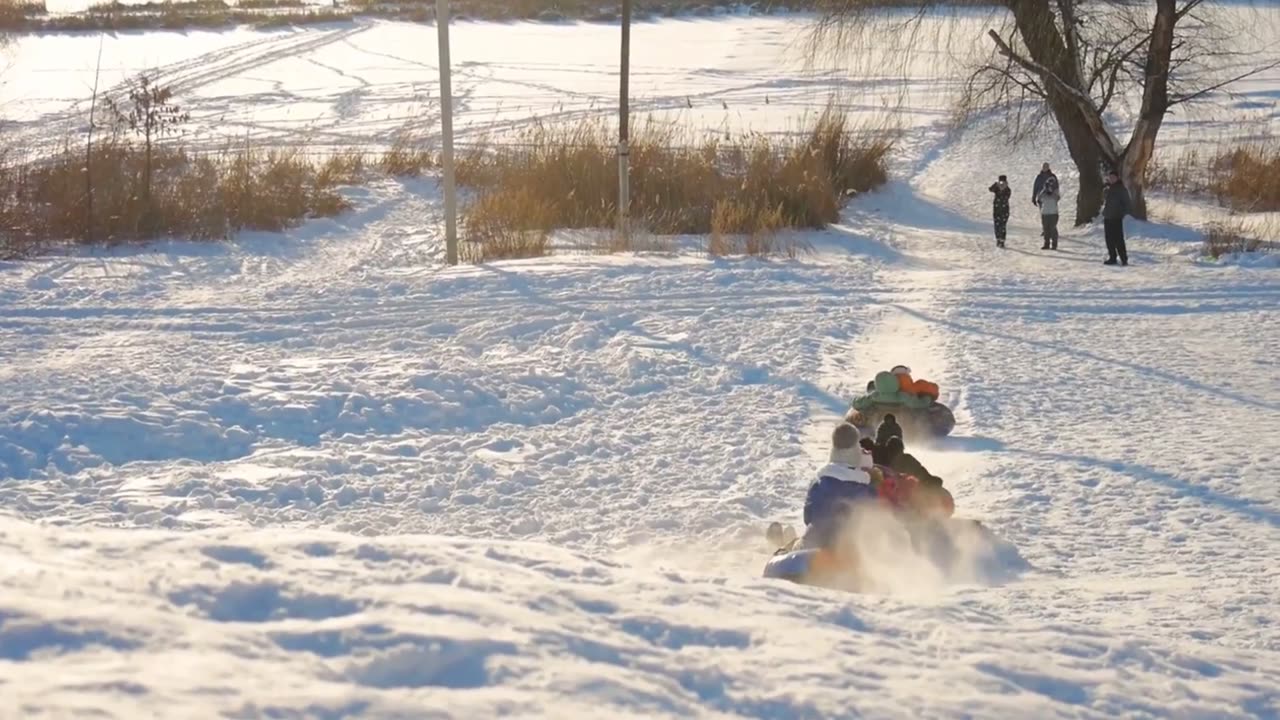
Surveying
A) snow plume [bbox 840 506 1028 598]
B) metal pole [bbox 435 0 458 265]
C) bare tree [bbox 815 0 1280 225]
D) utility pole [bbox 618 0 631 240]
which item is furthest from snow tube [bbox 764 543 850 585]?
bare tree [bbox 815 0 1280 225]

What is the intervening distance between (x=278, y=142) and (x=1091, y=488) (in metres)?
21.6

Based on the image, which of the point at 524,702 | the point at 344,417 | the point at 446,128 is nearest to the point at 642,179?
the point at 446,128

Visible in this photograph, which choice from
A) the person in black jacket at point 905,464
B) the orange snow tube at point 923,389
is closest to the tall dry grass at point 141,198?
the orange snow tube at point 923,389

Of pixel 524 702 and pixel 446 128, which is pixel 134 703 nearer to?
pixel 524 702

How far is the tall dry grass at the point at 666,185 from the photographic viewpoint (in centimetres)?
1777

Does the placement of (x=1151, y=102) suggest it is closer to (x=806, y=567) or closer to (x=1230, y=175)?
(x=1230, y=175)

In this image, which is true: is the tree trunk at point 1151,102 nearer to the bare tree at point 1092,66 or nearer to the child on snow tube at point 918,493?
the bare tree at point 1092,66

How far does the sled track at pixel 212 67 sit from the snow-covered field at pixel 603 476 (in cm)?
960

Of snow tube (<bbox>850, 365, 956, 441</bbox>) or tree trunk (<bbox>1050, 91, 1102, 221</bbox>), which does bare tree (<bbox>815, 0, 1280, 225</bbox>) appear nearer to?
tree trunk (<bbox>1050, 91, 1102, 221</bbox>)

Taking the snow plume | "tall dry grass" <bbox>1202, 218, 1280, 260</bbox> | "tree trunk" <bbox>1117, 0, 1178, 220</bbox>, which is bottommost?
the snow plume

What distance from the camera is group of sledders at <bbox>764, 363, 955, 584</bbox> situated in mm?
6875

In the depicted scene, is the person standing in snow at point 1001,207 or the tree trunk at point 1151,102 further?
the tree trunk at point 1151,102

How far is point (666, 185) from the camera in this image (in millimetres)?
20859

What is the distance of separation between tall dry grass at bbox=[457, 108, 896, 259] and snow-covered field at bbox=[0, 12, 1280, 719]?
0.91 m
